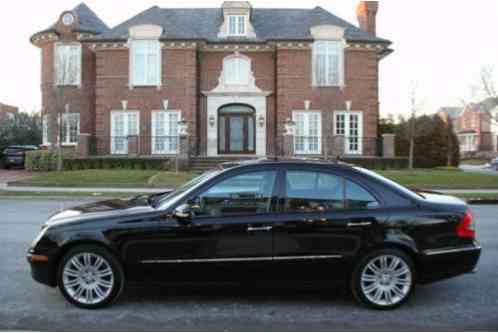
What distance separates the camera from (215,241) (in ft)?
17.0

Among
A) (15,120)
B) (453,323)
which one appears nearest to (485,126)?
(15,120)

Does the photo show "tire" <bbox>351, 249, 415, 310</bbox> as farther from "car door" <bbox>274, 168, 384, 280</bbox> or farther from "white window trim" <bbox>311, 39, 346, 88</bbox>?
"white window trim" <bbox>311, 39, 346, 88</bbox>

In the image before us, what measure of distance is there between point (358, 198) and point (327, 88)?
2186 centimetres

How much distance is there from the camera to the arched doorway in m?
27.3

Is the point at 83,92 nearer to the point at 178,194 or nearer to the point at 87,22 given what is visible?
the point at 87,22

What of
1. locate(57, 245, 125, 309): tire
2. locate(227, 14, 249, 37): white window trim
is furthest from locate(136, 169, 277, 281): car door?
locate(227, 14, 249, 37): white window trim

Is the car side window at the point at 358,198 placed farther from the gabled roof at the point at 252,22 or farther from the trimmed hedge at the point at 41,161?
the trimmed hedge at the point at 41,161

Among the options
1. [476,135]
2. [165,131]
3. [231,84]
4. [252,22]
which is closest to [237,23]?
[252,22]

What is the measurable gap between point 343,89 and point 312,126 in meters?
2.54

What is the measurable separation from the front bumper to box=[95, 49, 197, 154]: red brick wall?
21097 mm

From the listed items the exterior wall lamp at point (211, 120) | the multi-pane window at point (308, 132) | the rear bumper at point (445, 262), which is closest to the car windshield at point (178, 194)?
the rear bumper at point (445, 262)

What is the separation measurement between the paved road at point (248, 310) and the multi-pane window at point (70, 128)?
23217 mm

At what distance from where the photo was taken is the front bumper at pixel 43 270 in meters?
5.25

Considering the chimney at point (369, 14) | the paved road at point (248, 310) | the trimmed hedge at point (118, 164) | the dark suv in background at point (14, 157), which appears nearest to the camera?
the paved road at point (248, 310)
